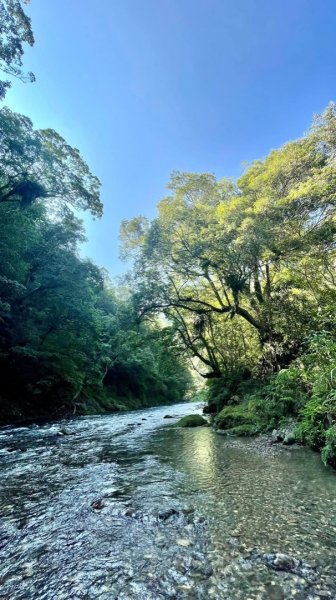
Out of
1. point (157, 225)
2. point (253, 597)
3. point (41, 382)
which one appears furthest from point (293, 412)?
point (41, 382)

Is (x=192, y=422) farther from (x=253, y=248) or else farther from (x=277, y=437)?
(x=253, y=248)

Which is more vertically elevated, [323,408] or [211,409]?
[323,408]

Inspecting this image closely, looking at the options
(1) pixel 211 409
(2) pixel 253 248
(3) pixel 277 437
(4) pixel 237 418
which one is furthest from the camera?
(1) pixel 211 409

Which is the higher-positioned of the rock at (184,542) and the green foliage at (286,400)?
the green foliage at (286,400)

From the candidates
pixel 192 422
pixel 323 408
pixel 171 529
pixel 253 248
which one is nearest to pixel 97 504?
pixel 171 529

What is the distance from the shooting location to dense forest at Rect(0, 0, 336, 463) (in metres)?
10.7

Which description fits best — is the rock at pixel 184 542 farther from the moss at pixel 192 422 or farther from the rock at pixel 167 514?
the moss at pixel 192 422

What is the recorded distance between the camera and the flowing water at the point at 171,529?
94.0 inches

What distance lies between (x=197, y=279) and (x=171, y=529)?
1451cm

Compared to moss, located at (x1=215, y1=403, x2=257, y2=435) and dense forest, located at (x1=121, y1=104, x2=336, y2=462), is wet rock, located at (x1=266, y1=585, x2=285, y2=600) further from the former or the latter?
moss, located at (x1=215, y1=403, x2=257, y2=435)

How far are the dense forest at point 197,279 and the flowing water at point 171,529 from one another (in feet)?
5.84

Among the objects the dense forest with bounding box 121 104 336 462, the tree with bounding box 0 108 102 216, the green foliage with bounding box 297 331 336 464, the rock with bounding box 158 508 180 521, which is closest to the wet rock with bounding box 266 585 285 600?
the rock with bounding box 158 508 180 521

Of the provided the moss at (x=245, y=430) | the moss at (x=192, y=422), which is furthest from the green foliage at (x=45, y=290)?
the moss at (x=245, y=430)

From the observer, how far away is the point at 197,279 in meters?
17.2
